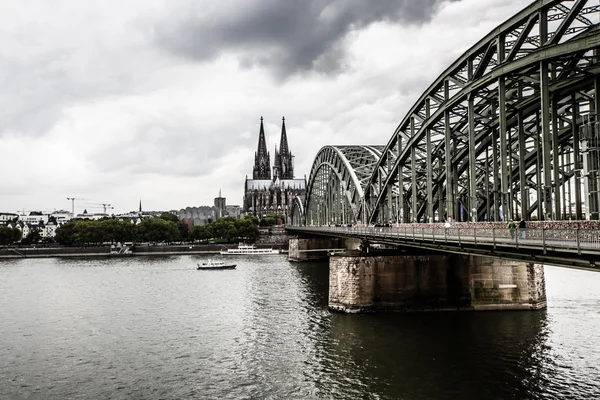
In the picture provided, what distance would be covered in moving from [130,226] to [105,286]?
3633 inches

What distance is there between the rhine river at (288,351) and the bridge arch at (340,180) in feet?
101

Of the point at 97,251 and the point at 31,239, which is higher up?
the point at 31,239

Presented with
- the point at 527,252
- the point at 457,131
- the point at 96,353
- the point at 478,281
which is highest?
the point at 457,131

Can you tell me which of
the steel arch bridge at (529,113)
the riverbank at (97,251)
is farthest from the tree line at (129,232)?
the steel arch bridge at (529,113)

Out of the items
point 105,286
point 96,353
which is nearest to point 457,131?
point 96,353

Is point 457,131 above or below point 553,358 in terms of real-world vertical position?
above

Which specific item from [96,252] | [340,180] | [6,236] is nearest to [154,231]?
[96,252]

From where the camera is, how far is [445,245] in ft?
97.7

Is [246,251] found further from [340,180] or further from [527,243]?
[527,243]

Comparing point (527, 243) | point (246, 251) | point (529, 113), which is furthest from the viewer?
point (246, 251)

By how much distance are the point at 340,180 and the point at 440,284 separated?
46.2 meters

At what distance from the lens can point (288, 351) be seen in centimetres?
3023

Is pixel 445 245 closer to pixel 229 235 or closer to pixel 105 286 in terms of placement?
pixel 105 286

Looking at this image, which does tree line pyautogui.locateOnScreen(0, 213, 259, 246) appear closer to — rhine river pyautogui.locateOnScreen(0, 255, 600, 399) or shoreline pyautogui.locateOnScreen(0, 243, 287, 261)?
shoreline pyautogui.locateOnScreen(0, 243, 287, 261)
